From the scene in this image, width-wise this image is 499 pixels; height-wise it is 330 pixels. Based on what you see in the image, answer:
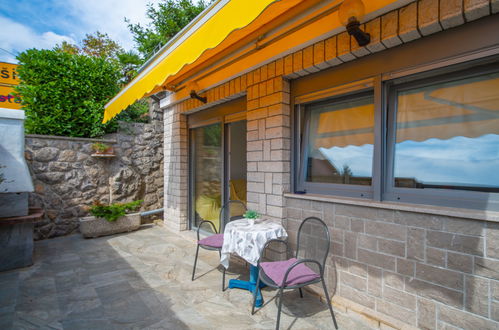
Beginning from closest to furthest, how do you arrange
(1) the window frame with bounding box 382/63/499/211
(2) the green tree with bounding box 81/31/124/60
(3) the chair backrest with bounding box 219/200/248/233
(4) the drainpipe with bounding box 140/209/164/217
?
(1) the window frame with bounding box 382/63/499/211, (3) the chair backrest with bounding box 219/200/248/233, (4) the drainpipe with bounding box 140/209/164/217, (2) the green tree with bounding box 81/31/124/60

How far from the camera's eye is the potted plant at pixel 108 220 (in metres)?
5.96

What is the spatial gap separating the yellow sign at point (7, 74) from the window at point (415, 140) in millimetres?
12154

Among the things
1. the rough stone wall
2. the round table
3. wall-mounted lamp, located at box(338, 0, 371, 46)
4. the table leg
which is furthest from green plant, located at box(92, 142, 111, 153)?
wall-mounted lamp, located at box(338, 0, 371, 46)

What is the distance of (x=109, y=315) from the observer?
289cm

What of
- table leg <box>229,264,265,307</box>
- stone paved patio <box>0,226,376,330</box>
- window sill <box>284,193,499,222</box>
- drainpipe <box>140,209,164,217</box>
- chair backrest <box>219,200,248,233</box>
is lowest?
stone paved patio <box>0,226,376,330</box>

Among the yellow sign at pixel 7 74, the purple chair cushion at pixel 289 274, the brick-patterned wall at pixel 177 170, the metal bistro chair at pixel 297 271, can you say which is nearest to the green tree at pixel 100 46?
the yellow sign at pixel 7 74

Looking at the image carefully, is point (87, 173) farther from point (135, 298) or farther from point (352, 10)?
point (352, 10)

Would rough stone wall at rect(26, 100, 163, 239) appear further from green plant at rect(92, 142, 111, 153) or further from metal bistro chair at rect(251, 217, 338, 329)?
metal bistro chair at rect(251, 217, 338, 329)

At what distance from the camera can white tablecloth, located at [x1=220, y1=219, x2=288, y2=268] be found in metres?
2.98

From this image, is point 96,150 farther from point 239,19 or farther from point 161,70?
point 239,19

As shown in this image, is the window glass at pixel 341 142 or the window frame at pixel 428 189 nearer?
the window frame at pixel 428 189

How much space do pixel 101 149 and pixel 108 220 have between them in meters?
1.82

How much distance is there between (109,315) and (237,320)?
148 centimetres

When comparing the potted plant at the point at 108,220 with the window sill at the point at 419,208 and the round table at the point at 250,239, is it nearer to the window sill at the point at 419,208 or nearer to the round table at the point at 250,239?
the round table at the point at 250,239
